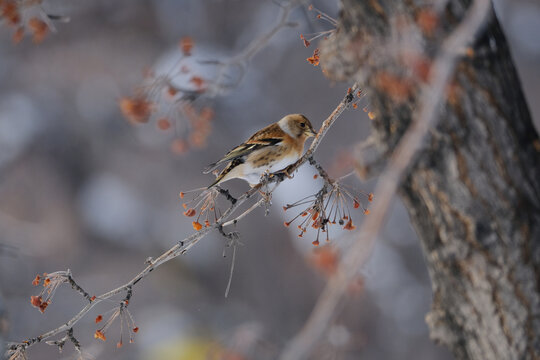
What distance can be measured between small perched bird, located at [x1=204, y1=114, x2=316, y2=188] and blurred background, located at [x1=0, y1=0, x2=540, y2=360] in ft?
15.7

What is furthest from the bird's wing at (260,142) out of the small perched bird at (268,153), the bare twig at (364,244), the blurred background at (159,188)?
the blurred background at (159,188)

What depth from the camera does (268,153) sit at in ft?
9.17

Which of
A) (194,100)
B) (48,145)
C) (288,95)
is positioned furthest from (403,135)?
(48,145)

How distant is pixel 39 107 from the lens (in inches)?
402

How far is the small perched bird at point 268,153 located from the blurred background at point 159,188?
4777 mm

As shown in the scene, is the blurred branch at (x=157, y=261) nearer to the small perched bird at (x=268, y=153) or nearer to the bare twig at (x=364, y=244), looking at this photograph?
the small perched bird at (x=268, y=153)

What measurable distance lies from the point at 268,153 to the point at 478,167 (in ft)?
5.01

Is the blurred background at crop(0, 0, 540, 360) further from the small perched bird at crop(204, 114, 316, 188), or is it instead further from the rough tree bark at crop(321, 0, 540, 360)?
the rough tree bark at crop(321, 0, 540, 360)

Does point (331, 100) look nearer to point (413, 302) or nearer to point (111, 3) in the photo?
point (413, 302)

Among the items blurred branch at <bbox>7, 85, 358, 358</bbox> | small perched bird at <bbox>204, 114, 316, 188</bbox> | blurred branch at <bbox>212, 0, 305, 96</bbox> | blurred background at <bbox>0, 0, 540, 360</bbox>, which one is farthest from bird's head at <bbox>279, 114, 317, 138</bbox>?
blurred background at <bbox>0, 0, 540, 360</bbox>

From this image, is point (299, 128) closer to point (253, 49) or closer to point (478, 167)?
point (253, 49)

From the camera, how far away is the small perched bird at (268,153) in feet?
9.06

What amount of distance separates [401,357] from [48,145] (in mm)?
6956

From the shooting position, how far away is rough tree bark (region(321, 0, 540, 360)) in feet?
4.45
